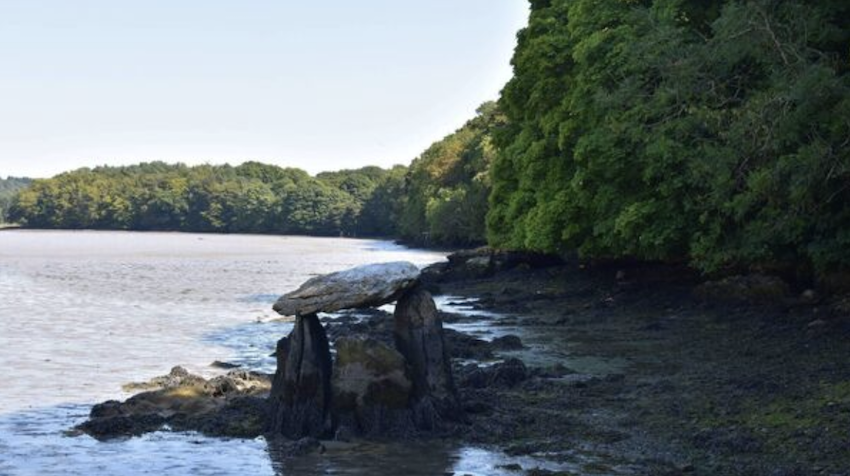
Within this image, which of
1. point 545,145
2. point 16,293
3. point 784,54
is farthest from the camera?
point 16,293

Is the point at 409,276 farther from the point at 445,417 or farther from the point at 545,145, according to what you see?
the point at 545,145

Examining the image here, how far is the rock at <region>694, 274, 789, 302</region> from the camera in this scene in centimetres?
3303

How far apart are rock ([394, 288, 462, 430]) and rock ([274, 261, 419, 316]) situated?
0.44 meters

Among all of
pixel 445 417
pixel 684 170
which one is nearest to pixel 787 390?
pixel 445 417

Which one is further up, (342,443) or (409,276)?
(409,276)

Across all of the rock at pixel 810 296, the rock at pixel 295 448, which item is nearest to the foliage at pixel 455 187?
the rock at pixel 810 296

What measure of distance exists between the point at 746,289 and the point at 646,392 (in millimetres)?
14345

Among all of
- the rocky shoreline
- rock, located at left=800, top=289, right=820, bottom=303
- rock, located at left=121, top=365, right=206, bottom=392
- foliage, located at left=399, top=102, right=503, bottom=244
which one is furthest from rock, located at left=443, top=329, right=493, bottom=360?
foliage, located at left=399, top=102, right=503, bottom=244

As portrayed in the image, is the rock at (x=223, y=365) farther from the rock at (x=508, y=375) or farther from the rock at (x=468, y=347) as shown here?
the rock at (x=508, y=375)

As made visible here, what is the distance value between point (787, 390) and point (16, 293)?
155ft

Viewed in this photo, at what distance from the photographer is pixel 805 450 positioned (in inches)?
605

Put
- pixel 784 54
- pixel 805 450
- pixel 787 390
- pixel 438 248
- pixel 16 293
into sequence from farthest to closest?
1. pixel 438 248
2. pixel 16 293
3. pixel 784 54
4. pixel 787 390
5. pixel 805 450

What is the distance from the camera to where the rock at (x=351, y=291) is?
18.2 m

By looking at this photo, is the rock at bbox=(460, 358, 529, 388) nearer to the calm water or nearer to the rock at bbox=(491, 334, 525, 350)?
the calm water
